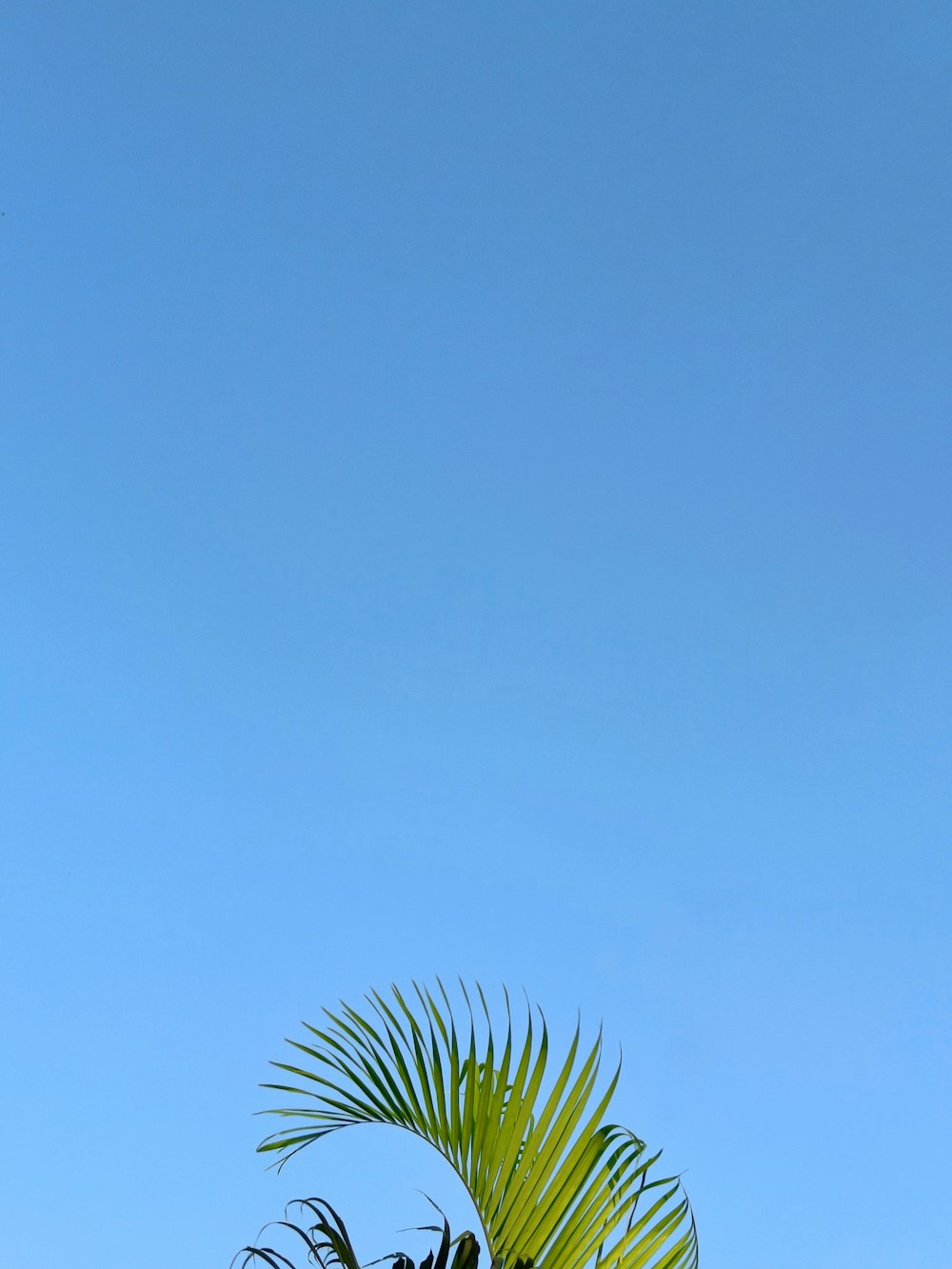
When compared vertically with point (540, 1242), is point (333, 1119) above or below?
above

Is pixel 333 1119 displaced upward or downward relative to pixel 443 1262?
upward

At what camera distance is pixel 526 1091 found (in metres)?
2.38

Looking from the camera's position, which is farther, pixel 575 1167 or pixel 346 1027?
pixel 346 1027

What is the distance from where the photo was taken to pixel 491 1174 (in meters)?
2.33

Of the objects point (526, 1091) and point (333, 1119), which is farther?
point (333, 1119)

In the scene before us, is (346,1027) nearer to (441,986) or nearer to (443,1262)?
(441,986)

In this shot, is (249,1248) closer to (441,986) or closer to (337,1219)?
(337,1219)

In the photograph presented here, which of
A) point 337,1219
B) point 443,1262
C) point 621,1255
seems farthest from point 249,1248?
point 621,1255

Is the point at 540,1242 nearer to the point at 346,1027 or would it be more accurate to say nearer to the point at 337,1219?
the point at 337,1219

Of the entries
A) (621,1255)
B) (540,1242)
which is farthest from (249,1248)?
(621,1255)

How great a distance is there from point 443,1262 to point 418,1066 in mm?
387

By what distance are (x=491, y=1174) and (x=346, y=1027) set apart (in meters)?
0.46

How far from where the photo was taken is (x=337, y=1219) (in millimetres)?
2414

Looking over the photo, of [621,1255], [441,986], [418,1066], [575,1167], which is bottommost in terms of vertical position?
[621,1255]
